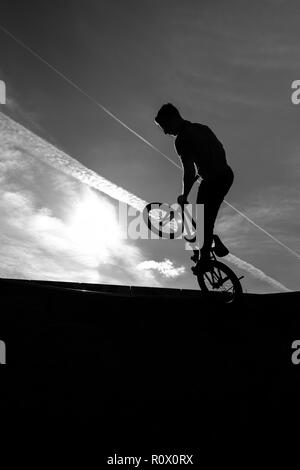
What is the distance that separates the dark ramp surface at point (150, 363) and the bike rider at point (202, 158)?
1.65 metres

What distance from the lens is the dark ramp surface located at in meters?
4.93

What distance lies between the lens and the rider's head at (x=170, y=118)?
548 centimetres

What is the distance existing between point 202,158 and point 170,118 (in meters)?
0.76

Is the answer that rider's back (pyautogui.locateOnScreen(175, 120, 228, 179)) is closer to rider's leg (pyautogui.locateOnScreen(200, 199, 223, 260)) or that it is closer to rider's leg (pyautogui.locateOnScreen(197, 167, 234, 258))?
rider's leg (pyautogui.locateOnScreen(197, 167, 234, 258))

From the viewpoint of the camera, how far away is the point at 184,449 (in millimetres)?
4762

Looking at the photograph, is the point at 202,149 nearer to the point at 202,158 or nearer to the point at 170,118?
the point at 202,158

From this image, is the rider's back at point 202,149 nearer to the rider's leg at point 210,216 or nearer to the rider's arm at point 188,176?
the rider's arm at point 188,176

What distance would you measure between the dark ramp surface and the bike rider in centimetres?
165

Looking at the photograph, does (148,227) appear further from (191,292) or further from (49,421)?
(49,421)

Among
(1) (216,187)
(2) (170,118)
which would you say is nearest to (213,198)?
(1) (216,187)

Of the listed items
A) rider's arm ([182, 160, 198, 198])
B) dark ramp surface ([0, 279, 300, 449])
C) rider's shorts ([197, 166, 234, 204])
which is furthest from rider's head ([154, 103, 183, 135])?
dark ramp surface ([0, 279, 300, 449])
